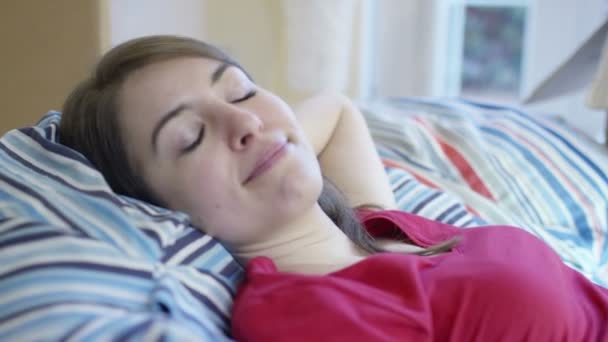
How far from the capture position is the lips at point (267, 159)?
2.59 feet

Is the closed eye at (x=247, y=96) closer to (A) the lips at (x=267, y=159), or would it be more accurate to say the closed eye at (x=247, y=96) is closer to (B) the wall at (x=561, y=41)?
(A) the lips at (x=267, y=159)

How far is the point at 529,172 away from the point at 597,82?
236mm

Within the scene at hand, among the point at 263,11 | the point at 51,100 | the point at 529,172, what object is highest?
the point at 263,11

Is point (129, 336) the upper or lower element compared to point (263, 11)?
lower

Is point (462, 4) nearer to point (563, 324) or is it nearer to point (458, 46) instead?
point (458, 46)

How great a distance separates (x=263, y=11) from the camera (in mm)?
1980

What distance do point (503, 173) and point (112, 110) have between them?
80 cm

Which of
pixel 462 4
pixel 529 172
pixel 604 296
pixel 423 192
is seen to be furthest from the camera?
pixel 462 4

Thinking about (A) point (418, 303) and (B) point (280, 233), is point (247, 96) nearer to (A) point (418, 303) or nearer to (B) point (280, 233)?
(B) point (280, 233)

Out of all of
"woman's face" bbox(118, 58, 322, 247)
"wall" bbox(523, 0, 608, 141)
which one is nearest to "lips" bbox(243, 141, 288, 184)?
"woman's face" bbox(118, 58, 322, 247)

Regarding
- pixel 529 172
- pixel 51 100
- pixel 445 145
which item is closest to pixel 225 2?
pixel 51 100

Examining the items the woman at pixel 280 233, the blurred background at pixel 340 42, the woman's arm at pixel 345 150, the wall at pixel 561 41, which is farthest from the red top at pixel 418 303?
the wall at pixel 561 41

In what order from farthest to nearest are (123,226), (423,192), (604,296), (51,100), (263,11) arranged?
(263,11), (51,100), (423,192), (604,296), (123,226)

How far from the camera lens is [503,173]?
135 cm
